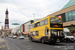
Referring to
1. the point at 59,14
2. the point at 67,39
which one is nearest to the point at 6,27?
the point at 59,14

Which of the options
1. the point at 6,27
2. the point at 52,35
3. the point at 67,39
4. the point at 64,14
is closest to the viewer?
the point at 52,35

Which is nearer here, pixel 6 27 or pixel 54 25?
pixel 54 25

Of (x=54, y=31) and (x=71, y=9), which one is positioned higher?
(x=71, y=9)

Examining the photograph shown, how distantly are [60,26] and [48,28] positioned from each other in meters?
1.95

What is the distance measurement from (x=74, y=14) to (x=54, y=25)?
19.1 metres

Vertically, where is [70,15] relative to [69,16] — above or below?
above

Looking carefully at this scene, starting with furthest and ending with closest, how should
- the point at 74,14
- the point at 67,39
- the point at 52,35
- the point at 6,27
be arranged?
the point at 6,27, the point at 74,14, the point at 67,39, the point at 52,35

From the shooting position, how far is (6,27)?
7490 inches

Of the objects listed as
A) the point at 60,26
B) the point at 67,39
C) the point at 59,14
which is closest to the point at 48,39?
the point at 60,26

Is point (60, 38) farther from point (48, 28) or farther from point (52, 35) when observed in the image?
point (48, 28)

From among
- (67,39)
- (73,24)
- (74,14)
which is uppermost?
(74,14)

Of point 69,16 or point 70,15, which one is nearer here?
point 70,15

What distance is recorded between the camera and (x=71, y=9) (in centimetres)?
3225

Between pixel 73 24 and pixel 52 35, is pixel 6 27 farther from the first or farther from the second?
pixel 52 35
